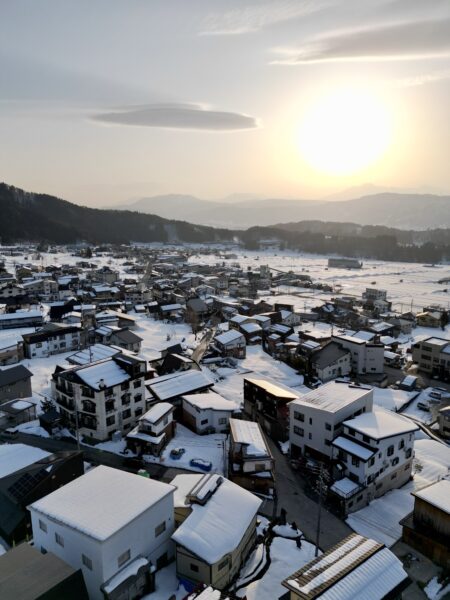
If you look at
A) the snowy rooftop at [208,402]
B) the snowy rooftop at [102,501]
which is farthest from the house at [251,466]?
the snowy rooftop at [102,501]

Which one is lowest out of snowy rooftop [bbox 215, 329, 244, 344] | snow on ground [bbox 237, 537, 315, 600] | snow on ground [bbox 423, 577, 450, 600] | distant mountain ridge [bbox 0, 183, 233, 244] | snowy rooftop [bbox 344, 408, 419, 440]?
snow on ground [bbox 423, 577, 450, 600]

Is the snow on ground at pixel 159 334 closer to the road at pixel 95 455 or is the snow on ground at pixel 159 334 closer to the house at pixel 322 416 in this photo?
the road at pixel 95 455

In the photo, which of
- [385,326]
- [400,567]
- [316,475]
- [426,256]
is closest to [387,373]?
[385,326]

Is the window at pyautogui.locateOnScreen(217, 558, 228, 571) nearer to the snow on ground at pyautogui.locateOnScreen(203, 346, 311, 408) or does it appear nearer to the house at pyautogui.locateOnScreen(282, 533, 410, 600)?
the house at pyautogui.locateOnScreen(282, 533, 410, 600)

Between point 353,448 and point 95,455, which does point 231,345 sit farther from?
point 353,448

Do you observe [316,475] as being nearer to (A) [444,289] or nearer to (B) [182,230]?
(A) [444,289]

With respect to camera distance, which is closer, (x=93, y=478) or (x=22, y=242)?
(x=93, y=478)

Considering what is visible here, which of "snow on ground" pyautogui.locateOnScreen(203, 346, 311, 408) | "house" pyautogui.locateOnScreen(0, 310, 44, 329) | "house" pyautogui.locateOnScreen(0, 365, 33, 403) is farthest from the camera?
"house" pyautogui.locateOnScreen(0, 310, 44, 329)

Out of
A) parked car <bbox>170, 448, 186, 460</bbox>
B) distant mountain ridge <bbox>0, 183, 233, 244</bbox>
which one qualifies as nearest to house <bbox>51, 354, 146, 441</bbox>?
parked car <bbox>170, 448, 186, 460</bbox>
